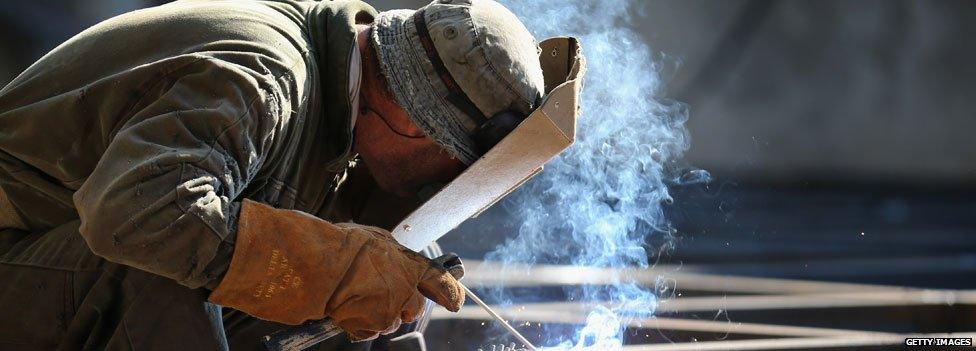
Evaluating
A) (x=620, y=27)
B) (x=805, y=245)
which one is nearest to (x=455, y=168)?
(x=620, y=27)

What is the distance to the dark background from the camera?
191 inches

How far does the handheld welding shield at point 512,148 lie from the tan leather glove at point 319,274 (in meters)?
0.41

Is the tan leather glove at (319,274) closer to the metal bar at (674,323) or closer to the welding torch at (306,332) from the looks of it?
the welding torch at (306,332)

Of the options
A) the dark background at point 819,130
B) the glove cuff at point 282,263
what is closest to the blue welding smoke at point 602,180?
the dark background at point 819,130

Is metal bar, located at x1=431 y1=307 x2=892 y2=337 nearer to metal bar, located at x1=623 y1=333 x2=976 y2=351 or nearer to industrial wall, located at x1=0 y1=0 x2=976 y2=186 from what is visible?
metal bar, located at x1=623 y1=333 x2=976 y2=351

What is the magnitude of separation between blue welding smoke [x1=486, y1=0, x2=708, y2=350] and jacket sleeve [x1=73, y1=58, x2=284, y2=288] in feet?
7.63

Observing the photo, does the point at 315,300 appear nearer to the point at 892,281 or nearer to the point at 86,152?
the point at 86,152

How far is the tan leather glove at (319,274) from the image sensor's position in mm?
1900

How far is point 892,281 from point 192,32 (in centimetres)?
399

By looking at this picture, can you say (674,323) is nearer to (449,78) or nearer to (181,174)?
(449,78)

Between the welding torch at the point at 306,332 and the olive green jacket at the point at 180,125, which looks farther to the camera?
the welding torch at the point at 306,332

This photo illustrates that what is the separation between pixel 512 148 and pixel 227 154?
708 mm

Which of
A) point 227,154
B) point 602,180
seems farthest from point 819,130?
point 227,154

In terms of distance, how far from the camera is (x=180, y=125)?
183 cm
